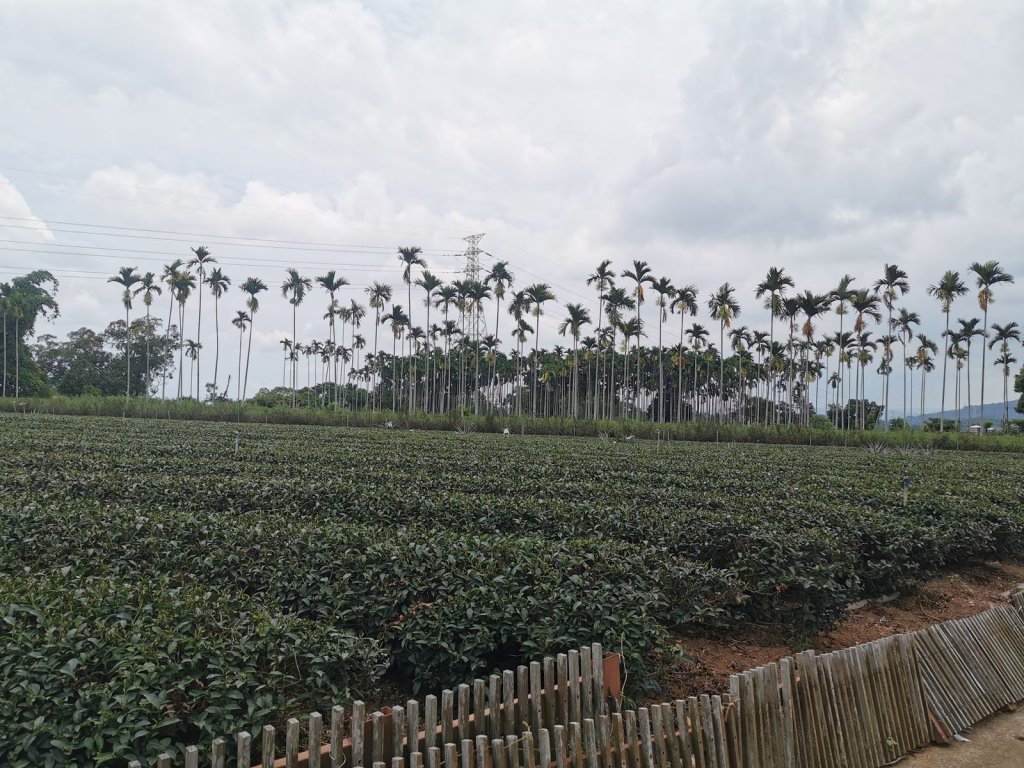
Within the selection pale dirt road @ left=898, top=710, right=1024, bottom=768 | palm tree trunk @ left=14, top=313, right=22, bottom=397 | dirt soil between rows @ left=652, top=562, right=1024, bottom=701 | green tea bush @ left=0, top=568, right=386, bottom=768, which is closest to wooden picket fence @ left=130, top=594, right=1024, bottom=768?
pale dirt road @ left=898, top=710, right=1024, bottom=768

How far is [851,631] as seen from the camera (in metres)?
6.86

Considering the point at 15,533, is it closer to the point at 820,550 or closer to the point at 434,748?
the point at 434,748

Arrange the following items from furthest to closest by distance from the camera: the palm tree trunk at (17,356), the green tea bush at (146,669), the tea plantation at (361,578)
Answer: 1. the palm tree trunk at (17,356)
2. the tea plantation at (361,578)
3. the green tea bush at (146,669)

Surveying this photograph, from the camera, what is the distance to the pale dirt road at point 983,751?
4605 millimetres

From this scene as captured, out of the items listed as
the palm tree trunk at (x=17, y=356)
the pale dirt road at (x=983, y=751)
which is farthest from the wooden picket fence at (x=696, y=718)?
the palm tree trunk at (x=17, y=356)

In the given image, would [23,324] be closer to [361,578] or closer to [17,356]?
[17,356]

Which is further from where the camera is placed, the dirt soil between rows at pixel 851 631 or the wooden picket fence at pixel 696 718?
the dirt soil between rows at pixel 851 631

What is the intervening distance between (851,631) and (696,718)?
4.19m

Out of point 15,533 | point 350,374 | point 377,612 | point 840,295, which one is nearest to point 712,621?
point 377,612

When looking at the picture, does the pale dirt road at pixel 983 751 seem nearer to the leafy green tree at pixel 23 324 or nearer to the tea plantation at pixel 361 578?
the tea plantation at pixel 361 578

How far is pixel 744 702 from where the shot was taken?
3705 mm

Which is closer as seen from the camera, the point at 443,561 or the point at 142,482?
the point at 443,561

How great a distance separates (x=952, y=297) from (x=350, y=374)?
3275 inches

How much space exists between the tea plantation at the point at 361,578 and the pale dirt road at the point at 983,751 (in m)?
1.48
